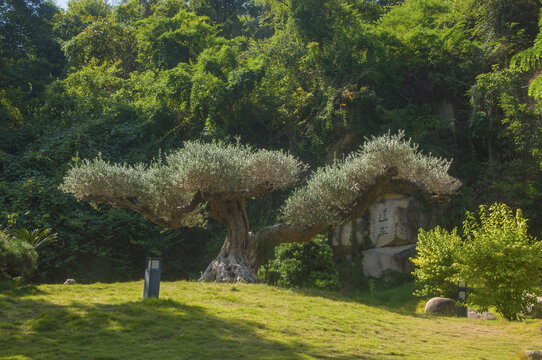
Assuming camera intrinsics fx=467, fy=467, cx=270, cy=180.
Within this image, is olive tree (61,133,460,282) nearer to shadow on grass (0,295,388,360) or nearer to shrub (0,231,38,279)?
shrub (0,231,38,279)

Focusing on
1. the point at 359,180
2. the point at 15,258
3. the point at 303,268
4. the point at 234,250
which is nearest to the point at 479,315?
the point at 359,180

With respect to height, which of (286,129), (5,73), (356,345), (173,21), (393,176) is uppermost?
(173,21)

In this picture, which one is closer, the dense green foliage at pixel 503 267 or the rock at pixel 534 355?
the rock at pixel 534 355

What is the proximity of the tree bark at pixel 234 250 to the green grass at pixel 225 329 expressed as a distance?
1906 millimetres

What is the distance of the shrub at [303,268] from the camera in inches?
532

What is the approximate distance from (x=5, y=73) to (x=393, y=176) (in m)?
16.2

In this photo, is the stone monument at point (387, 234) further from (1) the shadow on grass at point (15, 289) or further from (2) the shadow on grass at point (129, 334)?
(1) the shadow on grass at point (15, 289)

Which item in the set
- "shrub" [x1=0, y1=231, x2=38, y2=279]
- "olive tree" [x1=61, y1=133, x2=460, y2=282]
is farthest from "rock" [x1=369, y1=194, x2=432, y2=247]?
"shrub" [x1=0, y1=231, x2=38, y2=279]

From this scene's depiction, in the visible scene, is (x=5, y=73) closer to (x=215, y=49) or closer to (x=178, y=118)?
(x=178, y=118)

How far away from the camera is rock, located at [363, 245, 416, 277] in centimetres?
Result: 1526

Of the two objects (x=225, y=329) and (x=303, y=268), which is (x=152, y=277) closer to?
(x=225, y=329)

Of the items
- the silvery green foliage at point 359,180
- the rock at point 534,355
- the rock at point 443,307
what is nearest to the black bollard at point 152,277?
the silvery green foliage at point 359,180

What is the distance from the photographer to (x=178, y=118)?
64.1ft

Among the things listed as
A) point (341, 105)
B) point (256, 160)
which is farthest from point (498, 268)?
point (341, 105)
